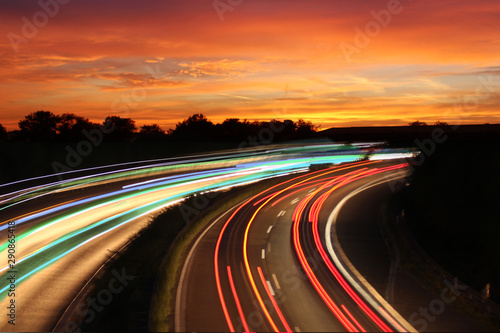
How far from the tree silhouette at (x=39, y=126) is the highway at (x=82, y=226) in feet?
231

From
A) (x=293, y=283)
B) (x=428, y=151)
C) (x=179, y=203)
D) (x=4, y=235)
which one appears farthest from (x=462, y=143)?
(x=4, y=235)

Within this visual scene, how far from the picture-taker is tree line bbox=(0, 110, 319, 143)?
127875 millimetres

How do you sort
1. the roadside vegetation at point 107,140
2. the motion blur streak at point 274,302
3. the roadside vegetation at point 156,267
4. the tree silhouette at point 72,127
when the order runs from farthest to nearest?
the tree silhouette at point 72,127
the roadside vegetation at point 107,140
the roadside vegetation at point 156,267
the motion blur streak at point 274,302

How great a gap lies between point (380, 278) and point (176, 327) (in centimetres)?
1116

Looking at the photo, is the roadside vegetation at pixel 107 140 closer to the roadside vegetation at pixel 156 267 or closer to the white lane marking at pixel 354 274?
the roadside vegetation at pixel 156 267

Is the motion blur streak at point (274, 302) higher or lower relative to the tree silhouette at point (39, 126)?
lower

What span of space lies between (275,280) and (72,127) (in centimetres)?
12150

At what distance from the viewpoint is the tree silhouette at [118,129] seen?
139625mm

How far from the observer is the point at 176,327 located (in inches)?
770

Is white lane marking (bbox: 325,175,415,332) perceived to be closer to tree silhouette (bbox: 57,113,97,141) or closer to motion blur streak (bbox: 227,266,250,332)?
motion blur streak (bbox: 227,266,250,332)

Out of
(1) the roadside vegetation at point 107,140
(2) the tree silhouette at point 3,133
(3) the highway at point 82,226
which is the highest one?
(2) the tree silhouette at point 3,133

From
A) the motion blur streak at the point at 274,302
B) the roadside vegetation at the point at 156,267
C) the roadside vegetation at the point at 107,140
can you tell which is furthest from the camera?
the roadside vegetation at the point at 107,140

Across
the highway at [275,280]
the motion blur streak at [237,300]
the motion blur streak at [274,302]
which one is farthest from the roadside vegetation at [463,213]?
the motion blur streak at [237,300]

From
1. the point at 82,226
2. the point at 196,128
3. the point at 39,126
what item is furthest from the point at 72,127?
the point at 82,226
